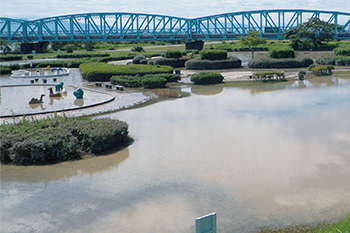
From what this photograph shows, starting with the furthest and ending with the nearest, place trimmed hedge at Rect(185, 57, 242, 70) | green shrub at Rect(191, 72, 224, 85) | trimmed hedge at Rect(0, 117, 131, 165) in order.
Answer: trimmed hedge at Rect(185, 57, 242, 70) < green shrub at Rect(191, 72, 224, 85) < trimmed hedge at Rect(0, 117, 131, 165)

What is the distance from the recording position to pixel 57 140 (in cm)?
1094

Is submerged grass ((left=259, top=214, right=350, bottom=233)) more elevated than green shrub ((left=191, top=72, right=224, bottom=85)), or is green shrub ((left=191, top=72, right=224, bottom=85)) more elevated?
green shrub ((left=191, top=72, right=224, bottom=85))

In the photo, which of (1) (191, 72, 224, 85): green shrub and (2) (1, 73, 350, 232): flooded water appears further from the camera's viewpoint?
(1) (191, 72, 224, 85): green shrub

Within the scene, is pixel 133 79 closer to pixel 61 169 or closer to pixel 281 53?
pixel 61 169

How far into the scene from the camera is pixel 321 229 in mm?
7051

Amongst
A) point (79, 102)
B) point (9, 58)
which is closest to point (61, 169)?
point (79, 102)

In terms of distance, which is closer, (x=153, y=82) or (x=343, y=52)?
(x=153, y=82)

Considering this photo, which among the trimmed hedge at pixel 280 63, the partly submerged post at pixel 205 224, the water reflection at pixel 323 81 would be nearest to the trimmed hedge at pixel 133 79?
the water reflection at pixel 323 81

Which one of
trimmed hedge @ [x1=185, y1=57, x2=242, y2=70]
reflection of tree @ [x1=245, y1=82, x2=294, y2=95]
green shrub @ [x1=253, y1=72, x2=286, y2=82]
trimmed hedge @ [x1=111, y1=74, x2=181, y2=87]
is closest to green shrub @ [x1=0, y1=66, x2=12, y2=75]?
trimmed hedge @ [x1=111, y1=74, x2=181, y2=87]

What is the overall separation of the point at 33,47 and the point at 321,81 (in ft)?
201

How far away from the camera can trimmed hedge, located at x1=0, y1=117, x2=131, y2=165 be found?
1075 centimetres

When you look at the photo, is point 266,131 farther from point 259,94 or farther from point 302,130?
point 259,94

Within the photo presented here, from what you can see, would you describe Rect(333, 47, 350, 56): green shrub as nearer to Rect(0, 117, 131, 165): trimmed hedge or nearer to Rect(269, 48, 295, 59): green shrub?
Rect(269, 48, 295, 59): green shrub

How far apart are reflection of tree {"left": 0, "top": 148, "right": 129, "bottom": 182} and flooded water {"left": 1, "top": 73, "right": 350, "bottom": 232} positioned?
0.08 feet
